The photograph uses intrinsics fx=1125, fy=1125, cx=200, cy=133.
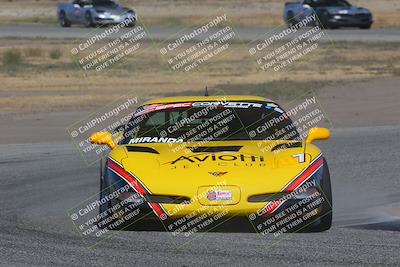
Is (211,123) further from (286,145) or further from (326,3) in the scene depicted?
(326,3)

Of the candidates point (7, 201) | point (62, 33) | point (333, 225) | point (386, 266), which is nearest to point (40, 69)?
point (62, 33)

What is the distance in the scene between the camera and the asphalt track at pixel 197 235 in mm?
8461

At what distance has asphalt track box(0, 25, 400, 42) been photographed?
143 ft

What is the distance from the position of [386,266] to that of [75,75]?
81.5ft

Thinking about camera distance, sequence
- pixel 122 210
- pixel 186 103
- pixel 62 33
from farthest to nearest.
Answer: pixel 62 33 < pixel 186 103 < pixel 122 210

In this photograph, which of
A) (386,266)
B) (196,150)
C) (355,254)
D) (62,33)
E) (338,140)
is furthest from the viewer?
(62,33)

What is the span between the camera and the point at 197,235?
9602mm

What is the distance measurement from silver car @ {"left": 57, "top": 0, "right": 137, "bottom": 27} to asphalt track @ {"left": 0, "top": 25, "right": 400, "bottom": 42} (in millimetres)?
575

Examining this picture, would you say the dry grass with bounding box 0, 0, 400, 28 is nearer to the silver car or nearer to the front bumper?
the silver car

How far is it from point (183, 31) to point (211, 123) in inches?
1453

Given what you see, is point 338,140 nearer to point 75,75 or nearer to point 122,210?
point 122,210

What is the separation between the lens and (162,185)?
9750 millimetres

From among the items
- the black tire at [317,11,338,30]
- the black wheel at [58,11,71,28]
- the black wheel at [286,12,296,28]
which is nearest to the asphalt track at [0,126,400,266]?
the black tire at [317,11,338,30]

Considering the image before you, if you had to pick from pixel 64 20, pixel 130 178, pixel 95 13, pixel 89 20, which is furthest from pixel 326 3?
pixel 130 178
